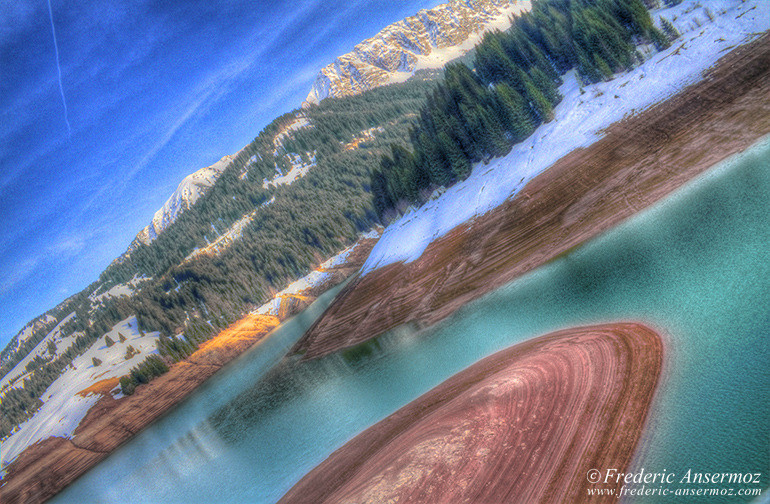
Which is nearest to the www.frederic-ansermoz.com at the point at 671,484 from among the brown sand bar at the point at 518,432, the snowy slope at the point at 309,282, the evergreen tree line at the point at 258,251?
the brown sand bar at the point at 518,432

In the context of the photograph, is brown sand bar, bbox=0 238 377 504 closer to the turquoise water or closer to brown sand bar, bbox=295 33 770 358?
the turquoise water

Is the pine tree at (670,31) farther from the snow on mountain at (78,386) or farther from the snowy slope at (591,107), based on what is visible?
the snow on mountain at (78,386)

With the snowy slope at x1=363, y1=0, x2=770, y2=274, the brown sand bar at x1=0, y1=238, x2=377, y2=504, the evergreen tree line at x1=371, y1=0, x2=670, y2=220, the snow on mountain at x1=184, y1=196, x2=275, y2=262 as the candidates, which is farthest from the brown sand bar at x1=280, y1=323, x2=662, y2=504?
the snow on mountain at x1=184, y1=196, x2=275, y2=262

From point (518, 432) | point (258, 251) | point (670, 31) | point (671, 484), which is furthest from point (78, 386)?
point (670, 31)

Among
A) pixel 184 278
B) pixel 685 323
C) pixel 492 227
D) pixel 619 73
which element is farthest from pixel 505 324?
pixel 184 278

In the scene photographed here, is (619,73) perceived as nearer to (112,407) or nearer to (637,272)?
(637,272)

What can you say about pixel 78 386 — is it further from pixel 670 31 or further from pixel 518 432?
pixel 670 31
